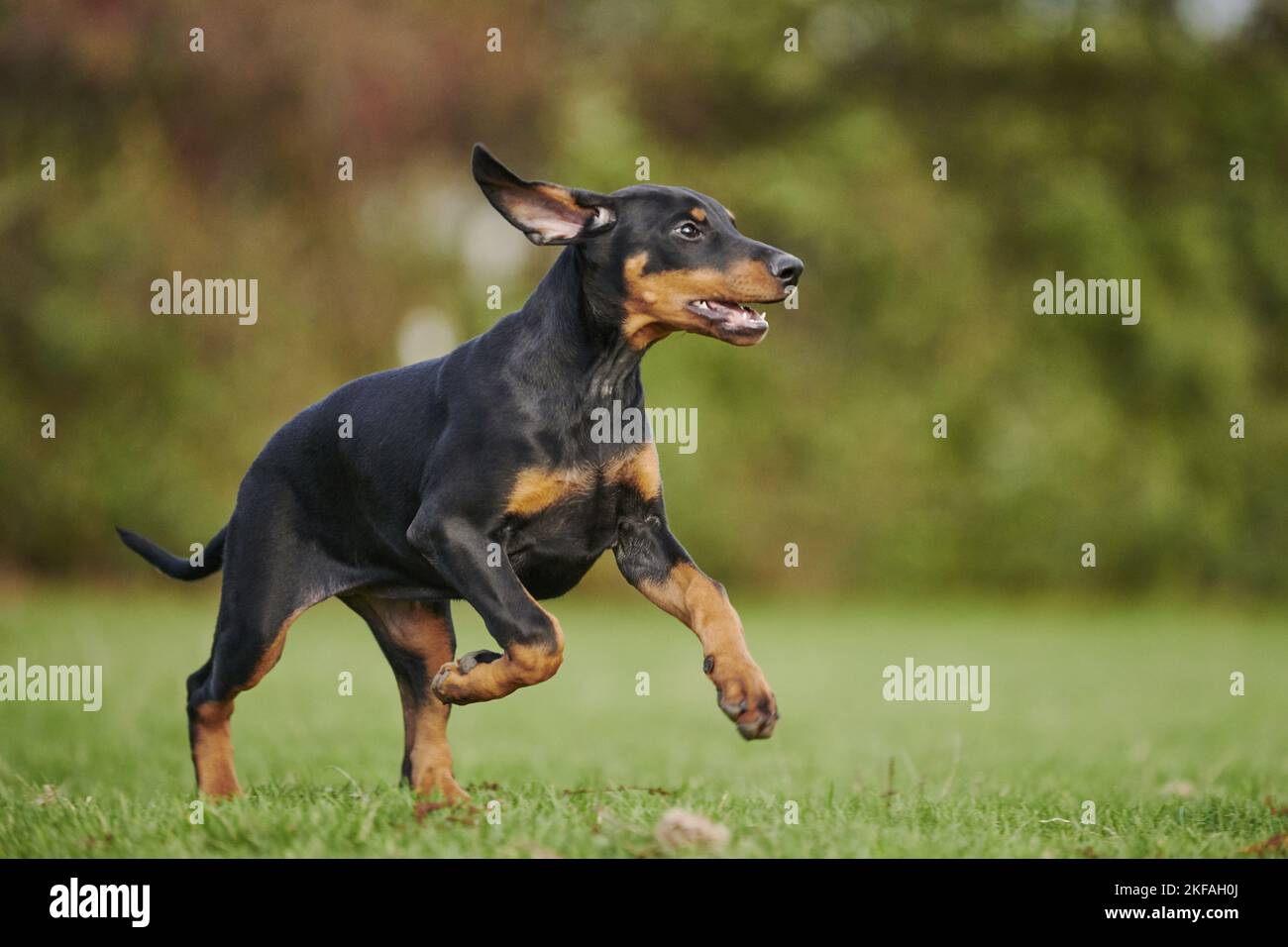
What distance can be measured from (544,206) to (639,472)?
0.89 meters

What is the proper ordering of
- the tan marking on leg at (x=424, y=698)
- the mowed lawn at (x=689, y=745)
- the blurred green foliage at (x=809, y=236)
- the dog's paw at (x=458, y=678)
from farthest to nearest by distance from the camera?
the blurred green foliage at (x=809, y=236)
the tan marking on leg at (x=424, y=698)
the dog's paw at (x=458, y=678)
the mowed lawn at (x=689, y=745)

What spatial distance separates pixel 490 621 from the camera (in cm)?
419

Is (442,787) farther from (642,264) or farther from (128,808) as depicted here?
(642,264)

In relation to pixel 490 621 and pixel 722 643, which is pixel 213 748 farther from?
pixel 722 643

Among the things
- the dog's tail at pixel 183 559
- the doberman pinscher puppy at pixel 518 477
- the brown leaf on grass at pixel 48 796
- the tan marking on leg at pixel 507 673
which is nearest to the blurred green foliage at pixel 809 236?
the dog's tail at pixel 183 559

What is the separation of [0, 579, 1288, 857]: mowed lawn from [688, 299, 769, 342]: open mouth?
1483 mm

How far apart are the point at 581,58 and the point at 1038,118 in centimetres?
657

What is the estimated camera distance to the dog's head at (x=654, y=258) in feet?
14.5

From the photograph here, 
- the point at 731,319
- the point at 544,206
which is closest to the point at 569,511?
the point at 731,319

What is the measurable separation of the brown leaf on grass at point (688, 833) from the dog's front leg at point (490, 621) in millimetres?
617

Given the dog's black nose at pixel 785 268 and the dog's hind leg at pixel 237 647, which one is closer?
the dog's black nose at pixel 785 268

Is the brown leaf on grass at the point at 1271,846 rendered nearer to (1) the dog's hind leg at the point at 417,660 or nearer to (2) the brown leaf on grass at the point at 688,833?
(2) the brown leaf on grass at the point at 688,833

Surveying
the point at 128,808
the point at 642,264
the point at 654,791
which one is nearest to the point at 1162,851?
the point at 654,791

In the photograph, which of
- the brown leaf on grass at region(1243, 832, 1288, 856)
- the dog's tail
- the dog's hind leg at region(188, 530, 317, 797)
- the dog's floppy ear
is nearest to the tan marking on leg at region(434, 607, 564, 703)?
the dog's hind leg at region(188, 530, 317, 797)
